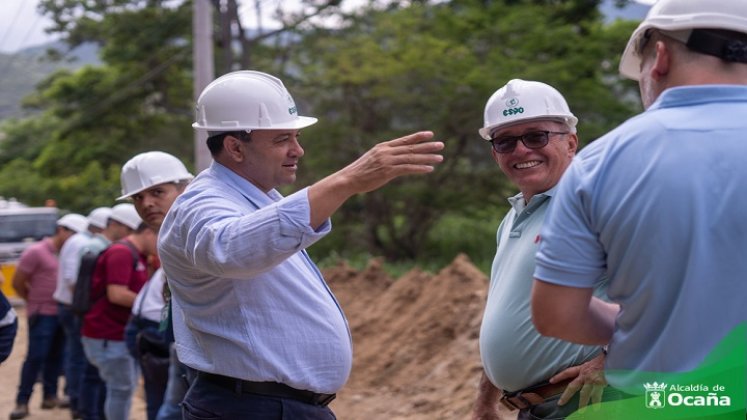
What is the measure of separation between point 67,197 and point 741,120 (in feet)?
98.6

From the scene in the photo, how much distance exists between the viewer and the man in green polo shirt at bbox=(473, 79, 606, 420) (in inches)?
140

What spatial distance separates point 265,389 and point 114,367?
4.58 m

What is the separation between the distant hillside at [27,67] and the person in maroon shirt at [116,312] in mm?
27120

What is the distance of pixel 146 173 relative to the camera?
586 cm

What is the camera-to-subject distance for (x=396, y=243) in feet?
71.6

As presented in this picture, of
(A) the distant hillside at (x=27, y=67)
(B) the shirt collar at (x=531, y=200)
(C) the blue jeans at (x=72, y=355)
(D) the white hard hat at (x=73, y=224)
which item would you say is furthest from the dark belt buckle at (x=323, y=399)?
(A) the distant hillside at (x=27, y=67)

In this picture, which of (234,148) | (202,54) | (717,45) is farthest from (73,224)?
(717,45)

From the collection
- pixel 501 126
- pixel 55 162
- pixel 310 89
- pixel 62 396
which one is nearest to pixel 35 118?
pixel 55 162

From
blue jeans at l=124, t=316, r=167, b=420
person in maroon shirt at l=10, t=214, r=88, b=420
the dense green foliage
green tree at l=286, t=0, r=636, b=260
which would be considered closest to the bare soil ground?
person in maroon shirt at l=10, t=214, r=88, b=420

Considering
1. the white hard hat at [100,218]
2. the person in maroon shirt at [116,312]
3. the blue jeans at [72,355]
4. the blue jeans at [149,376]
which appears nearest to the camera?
the blue jeans at [149,376]

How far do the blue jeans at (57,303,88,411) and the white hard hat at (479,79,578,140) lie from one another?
6912mm

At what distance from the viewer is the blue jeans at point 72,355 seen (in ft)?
32.7

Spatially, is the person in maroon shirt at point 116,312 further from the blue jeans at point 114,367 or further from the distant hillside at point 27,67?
the distant hillside at point 27,67

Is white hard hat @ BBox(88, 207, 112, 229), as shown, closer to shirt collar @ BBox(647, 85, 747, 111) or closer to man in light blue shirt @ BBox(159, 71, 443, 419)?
man in light blue shirt @ BBox(159, 71, 443, 419)
